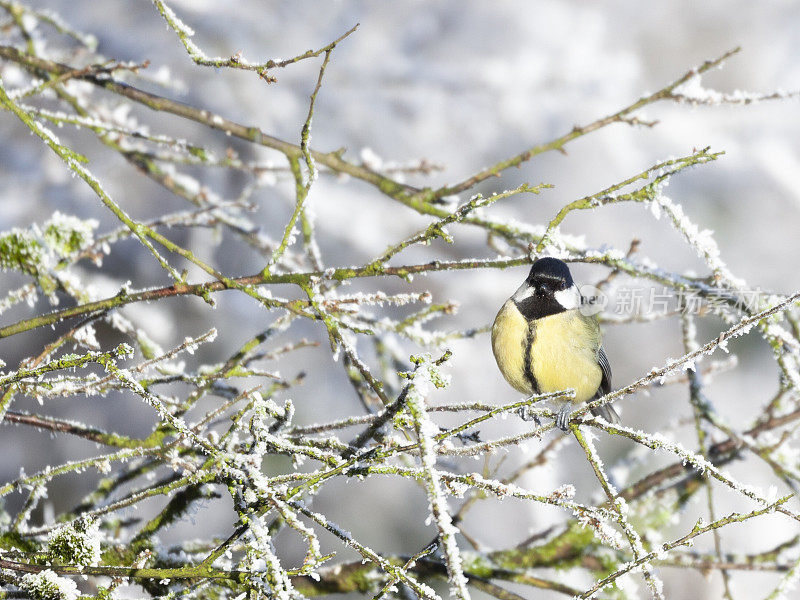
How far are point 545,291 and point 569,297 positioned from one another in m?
0.14

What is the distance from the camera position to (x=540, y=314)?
111 inches

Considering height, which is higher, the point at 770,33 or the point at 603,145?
the point at 770,33

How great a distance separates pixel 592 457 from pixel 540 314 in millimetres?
1224

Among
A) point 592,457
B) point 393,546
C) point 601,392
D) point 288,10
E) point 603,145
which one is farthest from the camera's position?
point 603,145

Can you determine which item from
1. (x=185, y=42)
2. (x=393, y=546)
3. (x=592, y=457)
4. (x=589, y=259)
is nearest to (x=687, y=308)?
(x=589, y=259)

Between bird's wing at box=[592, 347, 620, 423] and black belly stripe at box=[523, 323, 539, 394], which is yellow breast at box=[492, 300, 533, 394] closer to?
black belly stripe at box=[523, 323, 539, 394]

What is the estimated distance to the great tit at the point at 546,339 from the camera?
2.77 m

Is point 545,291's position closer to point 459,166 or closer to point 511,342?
point 511,342

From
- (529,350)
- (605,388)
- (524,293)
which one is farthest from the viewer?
(605,388)

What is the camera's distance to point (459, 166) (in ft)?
23.6

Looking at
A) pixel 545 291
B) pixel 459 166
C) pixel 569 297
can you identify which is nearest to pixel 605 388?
pixel 569 297

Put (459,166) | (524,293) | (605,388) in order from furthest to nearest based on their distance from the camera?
(459,166), (605,388), (524,293)

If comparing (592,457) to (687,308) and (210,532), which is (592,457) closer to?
A: (687,308)

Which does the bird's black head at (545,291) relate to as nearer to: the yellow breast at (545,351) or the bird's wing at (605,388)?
the yellow breast at (545,351)
